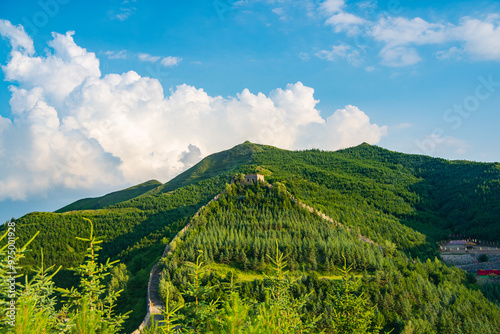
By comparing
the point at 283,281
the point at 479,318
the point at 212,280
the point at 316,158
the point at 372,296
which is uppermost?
the point at 316,158

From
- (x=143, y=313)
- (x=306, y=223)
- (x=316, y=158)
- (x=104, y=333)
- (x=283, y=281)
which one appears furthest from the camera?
(x=316, y=158)

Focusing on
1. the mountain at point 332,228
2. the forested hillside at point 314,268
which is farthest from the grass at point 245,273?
the mountain at point 332,228

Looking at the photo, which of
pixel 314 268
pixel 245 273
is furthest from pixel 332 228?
pixel 245 273

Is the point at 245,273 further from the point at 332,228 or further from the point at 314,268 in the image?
the point at 332,228

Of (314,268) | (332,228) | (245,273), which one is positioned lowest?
(314,268)

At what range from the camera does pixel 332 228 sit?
56.8 metres

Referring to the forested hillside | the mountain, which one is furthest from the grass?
the mountain

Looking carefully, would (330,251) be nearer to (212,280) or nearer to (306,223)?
(306,223)

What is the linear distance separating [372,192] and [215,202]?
242ft

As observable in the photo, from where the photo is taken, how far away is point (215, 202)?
2478 inches

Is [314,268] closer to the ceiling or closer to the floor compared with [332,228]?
closer to the floor

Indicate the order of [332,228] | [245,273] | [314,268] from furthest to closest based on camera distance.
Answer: [332,228] < [314,268] < [245,273]

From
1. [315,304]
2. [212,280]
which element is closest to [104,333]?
[315,304]

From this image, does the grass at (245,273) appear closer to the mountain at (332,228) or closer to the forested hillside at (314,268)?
the forested hillside at (314,268)
